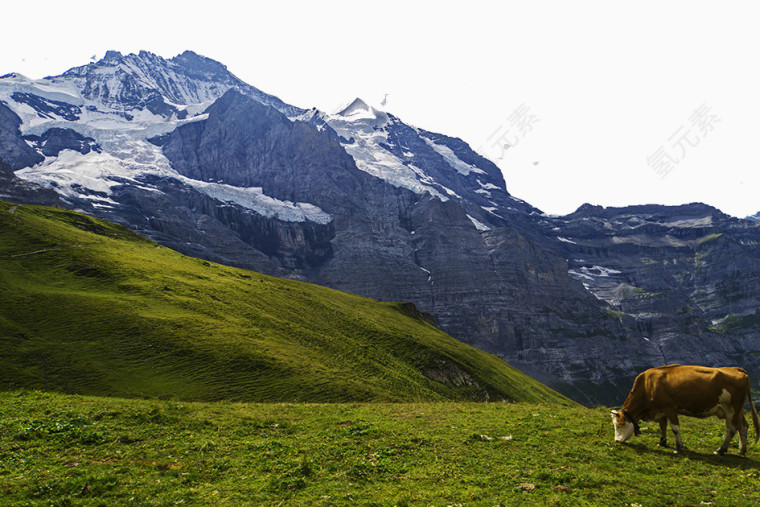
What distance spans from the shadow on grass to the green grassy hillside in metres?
33.8

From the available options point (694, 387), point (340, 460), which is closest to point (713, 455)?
point (694, 387)

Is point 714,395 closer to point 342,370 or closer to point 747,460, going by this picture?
point 747,460

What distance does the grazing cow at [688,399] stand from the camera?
19.8 m

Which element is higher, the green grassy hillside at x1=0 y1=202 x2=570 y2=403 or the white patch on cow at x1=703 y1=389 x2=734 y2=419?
the white patch on cow at x1=703 y1=389 x2=734 y2=419

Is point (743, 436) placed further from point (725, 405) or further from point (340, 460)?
point (340, 460)

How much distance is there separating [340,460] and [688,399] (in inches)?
601

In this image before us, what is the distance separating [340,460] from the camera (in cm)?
1961

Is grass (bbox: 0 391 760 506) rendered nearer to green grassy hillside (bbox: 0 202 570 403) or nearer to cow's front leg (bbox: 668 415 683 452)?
cow's front leg (bbox: 668 415 683 452)

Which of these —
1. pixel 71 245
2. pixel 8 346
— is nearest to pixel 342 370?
pixel 8 346

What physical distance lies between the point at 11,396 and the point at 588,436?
106 feet

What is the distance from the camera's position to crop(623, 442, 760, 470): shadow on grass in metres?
18.9

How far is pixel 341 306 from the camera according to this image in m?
104

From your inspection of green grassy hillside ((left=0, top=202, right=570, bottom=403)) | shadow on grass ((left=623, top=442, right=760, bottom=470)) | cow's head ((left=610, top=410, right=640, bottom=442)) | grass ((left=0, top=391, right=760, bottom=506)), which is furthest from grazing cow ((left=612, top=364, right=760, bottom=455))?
green grassy hillside ((left=0, top=202, right=570, bottom=403))

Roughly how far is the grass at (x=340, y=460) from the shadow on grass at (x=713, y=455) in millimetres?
89
